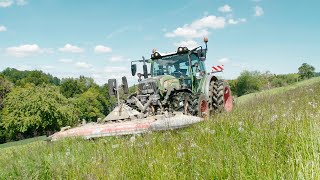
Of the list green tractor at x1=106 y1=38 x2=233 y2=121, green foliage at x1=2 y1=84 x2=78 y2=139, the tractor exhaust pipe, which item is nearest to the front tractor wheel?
green tractor at x1=106 y1=38 x2=233 y2=121

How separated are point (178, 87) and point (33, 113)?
46.2 metres

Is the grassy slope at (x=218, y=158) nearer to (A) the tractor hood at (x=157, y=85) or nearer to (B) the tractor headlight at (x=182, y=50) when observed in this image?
(A) the tractor hood at (x=157, y=85)

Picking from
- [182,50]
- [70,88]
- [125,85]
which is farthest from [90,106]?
[125,85]

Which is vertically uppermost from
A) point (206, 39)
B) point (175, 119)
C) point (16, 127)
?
point (206, 39)

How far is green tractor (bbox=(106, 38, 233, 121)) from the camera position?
31.7 feet

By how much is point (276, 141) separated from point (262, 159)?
88 centimetres

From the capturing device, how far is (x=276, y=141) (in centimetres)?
373

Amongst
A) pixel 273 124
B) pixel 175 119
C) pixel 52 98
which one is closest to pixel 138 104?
pixel 175 119

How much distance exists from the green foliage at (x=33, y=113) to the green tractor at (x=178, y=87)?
144 feet

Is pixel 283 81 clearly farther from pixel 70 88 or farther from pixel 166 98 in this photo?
pixel 70 88

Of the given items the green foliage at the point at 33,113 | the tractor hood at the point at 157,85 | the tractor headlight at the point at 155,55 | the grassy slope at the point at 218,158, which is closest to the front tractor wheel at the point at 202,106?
the tractor hood at the point at 157,85

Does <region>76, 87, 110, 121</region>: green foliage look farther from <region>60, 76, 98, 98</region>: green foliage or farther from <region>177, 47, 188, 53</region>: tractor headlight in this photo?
<region>177, 47, 188, 53</region>: tractor headlight

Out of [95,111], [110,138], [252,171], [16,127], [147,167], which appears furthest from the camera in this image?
[95,111]

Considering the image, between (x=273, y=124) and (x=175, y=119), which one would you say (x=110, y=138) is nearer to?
(x=175, y=119)
